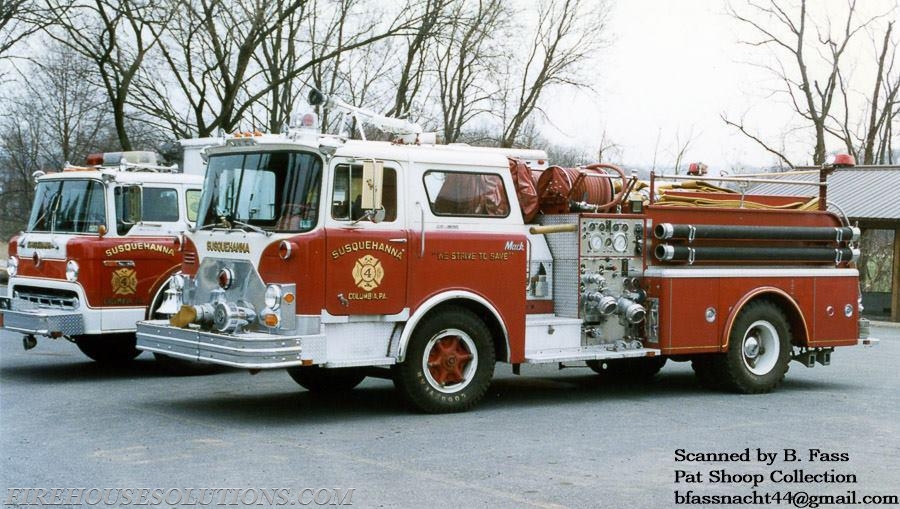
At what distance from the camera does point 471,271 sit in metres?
10.1

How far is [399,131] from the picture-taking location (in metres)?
10.6

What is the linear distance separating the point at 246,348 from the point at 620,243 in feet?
13.6

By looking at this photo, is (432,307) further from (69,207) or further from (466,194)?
(69,207)

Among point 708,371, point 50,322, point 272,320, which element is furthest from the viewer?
point 708,371

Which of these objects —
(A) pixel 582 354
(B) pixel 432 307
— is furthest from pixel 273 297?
(A) pixel 582 354

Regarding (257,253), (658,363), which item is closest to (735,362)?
(658,363)

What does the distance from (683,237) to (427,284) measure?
3.06 meters

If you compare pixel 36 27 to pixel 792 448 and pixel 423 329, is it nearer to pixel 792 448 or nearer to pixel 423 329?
pixel 423 329

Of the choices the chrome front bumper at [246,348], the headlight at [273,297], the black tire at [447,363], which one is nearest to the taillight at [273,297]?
the headlight at [273,297]

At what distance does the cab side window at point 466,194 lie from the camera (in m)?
10.1

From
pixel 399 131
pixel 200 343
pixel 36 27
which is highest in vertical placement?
pixel 36 27

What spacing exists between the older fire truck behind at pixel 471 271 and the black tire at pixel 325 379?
0.07ft

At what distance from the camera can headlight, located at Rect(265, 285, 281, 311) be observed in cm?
920

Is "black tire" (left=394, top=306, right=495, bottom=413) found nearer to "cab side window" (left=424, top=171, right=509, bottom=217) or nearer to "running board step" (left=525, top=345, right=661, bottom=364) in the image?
"running board step" (left=525, top=345, right=661, bottom=364)
